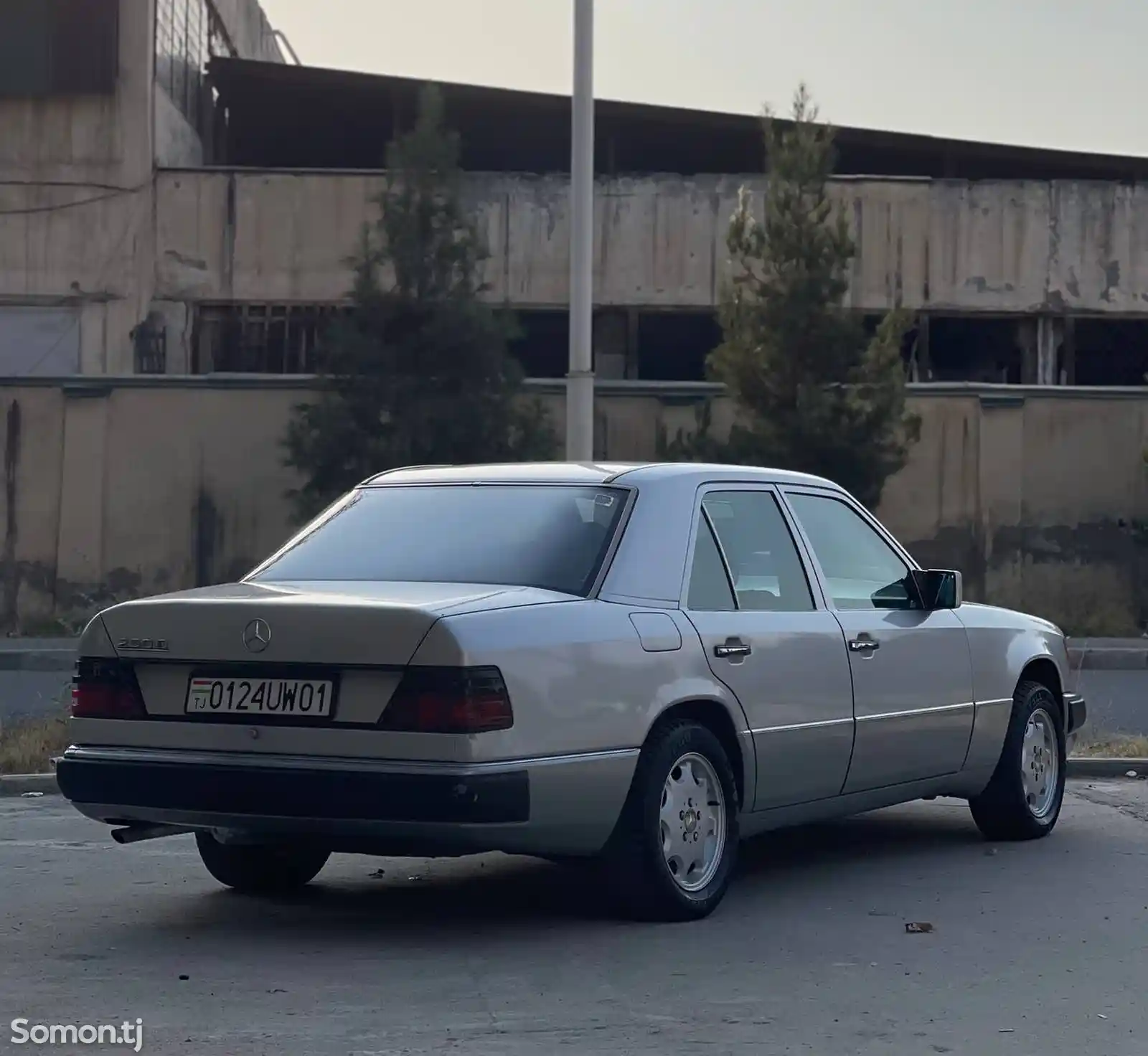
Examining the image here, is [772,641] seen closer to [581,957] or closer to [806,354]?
[581,957]

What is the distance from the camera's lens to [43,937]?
646cm

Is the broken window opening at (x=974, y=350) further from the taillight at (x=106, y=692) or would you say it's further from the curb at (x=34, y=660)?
the taillight at (x=106, y=692)

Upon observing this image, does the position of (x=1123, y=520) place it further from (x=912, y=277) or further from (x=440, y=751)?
(x=440, y=751)

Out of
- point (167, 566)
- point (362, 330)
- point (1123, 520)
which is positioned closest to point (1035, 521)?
point (1123, 520)

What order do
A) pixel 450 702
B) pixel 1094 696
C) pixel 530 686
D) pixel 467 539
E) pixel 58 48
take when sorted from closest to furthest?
pixel 450 702 < pixel 530 686 < pixel 467 539 < pixel 1094 696 < pixel 58 48

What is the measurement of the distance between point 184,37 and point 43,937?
23665 mm

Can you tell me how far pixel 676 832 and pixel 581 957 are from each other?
2.14 ft

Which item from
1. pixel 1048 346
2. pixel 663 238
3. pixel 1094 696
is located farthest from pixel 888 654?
pixel 1048 346

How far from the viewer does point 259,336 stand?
86.9 feet

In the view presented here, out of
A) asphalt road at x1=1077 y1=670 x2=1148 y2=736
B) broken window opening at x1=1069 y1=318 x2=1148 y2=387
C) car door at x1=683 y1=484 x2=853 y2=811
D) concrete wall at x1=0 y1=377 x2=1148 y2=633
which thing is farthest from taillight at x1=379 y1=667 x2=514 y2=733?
broken window opening at x1=1069 y1=318 x2=1148 y2=387

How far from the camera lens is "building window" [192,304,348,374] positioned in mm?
26438

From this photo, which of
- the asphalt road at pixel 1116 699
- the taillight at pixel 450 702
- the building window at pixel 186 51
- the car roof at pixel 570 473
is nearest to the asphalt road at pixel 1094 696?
the asphalt road at pixel 1116 699

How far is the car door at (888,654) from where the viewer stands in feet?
24.9

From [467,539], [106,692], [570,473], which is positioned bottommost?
[106,692]
